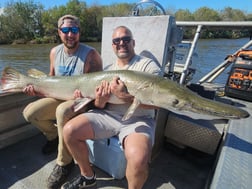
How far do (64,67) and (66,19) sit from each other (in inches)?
21.0

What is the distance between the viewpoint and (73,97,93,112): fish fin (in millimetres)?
2275

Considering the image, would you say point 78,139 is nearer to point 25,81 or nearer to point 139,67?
point 139,67

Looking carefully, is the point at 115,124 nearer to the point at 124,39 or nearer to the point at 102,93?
the point at 102,93

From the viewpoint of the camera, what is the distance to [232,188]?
1.45 metres

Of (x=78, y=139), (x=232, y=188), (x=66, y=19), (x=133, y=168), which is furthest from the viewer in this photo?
A: (x=66, y=19)

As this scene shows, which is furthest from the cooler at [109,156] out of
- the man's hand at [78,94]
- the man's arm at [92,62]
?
the man's arm at [92,62]

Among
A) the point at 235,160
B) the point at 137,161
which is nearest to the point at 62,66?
the point at 137,161

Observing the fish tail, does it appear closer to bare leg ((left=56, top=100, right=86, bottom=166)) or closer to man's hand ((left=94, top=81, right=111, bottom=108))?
bare leg ((left=56, top=100, right=86, bottom=166))

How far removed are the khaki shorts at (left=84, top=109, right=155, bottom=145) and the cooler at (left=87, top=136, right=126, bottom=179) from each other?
0.34 feet

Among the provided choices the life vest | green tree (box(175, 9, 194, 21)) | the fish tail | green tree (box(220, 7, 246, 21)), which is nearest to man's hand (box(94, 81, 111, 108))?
the fish tail

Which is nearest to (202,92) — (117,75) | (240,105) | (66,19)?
(240,105)

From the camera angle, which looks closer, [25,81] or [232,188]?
[232,188]

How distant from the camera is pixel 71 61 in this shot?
107 inches

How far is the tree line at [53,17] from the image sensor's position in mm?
41375
